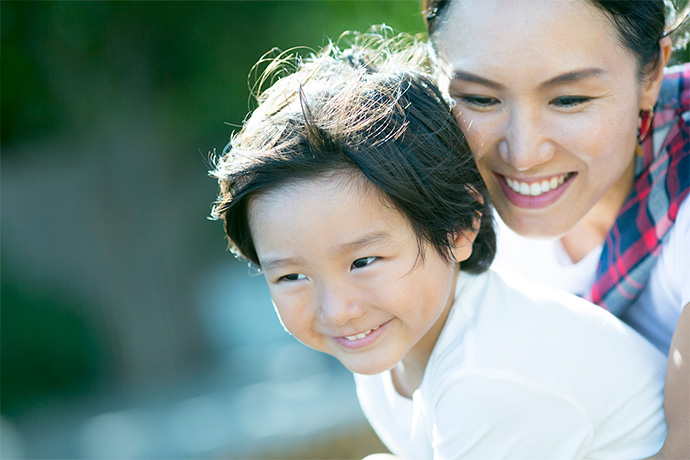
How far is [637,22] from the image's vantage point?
158 centimetres

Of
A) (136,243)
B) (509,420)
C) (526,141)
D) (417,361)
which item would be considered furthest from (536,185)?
(136,243)

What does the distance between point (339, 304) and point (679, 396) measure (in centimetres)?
71

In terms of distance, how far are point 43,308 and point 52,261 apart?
1.05ft

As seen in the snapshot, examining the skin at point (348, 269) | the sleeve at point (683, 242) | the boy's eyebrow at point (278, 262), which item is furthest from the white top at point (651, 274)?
the boy's eyebrow at point (278, 262)

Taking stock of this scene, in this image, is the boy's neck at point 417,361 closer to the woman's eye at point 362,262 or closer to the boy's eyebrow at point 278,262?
the woman's eye at point 362,262

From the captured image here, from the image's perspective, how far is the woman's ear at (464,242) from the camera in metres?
1.51

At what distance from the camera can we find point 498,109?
156 centimetres

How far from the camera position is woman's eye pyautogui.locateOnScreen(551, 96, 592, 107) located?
154cm

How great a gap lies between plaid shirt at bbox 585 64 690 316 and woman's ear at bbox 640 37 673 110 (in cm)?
9

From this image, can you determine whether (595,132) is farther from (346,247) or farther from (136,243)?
(136,243)

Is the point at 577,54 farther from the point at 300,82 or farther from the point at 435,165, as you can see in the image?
the point at 300,82

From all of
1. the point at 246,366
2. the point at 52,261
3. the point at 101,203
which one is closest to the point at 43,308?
the point at 52,261

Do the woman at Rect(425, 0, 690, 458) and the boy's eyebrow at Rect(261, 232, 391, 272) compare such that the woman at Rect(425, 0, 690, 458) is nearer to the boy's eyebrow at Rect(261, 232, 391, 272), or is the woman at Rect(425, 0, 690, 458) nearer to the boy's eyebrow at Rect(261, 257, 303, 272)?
the boy's eyebrow at Rect(261, 232, 391, 272)

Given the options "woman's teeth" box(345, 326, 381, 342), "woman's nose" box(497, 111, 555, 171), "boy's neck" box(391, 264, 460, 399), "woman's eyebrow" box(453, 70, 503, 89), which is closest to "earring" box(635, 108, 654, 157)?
"woman's nose" box(497, 111, 555, 171)
